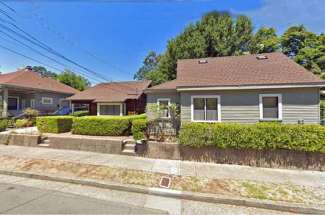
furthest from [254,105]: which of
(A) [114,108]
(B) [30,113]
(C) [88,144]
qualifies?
(B) [30,113]

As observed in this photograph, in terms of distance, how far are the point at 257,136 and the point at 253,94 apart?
3667 mm

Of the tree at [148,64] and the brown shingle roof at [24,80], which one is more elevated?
the tree at [148,64]

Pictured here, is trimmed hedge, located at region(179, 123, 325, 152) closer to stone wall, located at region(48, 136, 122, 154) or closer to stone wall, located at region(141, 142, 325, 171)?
stone wall, located at region(141, 142, 325, 171)

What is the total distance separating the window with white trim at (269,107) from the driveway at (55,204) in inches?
332

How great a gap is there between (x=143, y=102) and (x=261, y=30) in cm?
2017

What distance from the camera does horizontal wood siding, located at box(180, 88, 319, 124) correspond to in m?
9.68

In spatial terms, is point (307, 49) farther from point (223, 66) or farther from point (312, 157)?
point (312, 157)

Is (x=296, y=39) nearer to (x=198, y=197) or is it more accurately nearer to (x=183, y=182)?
(x=183, y=182)

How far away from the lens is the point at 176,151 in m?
8.10

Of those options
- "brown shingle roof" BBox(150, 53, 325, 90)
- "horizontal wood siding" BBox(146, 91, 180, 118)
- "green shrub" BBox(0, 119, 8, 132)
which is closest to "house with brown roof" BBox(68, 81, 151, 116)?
"horizontal wood siding" BBox(146, 91, 180, 118)

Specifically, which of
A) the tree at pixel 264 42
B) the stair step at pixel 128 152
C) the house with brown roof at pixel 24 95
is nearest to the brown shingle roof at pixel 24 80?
the house with brown roof at pixel 24 95

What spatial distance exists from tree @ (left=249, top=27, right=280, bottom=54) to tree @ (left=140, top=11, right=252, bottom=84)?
122 cm

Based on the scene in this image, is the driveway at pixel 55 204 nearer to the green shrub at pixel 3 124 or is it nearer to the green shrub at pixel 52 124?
the green shrub at pixel 52 124

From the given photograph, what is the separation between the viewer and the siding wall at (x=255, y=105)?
967cm
